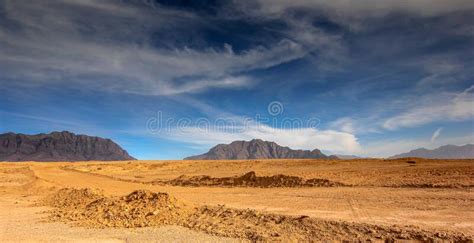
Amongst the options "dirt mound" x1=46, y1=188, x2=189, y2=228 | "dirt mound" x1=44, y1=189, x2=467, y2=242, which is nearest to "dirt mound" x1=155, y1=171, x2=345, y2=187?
"dirt mound" x1=44, y1=189, x2=467, y2=242

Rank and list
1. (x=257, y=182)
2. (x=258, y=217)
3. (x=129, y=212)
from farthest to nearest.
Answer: (x=257, y=182)
(x=129, y=212)
(x=258, y=217)

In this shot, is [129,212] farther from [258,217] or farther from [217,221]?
[258,217]

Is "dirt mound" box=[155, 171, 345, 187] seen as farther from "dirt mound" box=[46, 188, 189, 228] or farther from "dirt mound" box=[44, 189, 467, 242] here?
"dirt mound" box=[46, 188, 189, 228]

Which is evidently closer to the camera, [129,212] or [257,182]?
[129,212]

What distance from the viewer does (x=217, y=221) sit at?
41.7ft

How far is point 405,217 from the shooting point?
12.7 metres

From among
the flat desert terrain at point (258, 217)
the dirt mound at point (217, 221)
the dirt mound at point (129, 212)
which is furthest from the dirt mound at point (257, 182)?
the dirt mound at point (129, 212)

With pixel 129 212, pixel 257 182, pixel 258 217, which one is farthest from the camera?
pixel 257 182

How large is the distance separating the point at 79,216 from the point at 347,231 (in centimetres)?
982

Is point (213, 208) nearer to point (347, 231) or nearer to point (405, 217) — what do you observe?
point (347, 231)

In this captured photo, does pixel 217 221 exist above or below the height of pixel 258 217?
below

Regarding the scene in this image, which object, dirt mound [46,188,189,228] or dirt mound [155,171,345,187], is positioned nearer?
dirt mound [46,188,189,228]

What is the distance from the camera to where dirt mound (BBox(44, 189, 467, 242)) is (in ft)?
33.7

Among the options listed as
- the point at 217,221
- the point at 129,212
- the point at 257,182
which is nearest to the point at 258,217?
the point at 217,221
